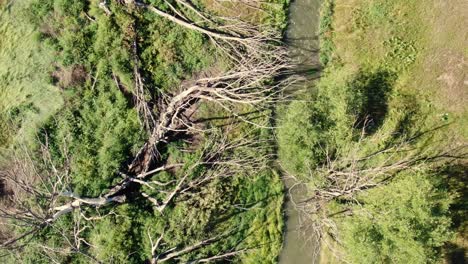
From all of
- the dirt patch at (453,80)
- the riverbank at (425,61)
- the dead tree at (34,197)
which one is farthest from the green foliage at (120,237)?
the dirt patch at (453,80)

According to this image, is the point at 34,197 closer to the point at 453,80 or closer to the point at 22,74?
the point at 22,74

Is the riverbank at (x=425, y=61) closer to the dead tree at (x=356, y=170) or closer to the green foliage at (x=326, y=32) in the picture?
the dead tree at (x=356, y=170)

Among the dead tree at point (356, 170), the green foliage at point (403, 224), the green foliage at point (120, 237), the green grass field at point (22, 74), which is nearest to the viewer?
the green foliage at point (403, 224)

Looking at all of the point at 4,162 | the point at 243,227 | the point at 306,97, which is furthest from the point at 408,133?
the point at 4,162

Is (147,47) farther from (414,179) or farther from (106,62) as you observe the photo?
(414,179)

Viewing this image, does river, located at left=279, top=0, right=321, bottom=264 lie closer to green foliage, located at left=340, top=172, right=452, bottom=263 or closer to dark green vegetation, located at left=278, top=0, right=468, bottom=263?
dark green vegetation, located at left=278, top=0, right=468, bottom=263

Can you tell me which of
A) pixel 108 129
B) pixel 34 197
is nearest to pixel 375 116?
pixel 108 129

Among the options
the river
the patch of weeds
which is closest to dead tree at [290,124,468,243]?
the river
